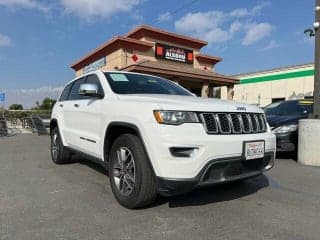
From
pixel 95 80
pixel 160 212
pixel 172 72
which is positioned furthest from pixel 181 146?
pixel 172 72

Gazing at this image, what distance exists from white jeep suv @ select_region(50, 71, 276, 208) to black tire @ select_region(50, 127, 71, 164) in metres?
1.79

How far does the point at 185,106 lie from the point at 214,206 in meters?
1.35

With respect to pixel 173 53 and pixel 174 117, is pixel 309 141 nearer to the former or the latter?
pixel 174 117

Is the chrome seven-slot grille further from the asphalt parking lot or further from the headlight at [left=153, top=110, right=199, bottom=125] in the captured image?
the asphalt parking lot

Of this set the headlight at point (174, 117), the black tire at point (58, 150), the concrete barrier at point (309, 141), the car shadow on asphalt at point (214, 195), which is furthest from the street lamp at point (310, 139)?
the black tire at point (58, 150)

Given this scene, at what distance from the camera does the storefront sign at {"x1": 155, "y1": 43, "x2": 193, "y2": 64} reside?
23969 millimetres

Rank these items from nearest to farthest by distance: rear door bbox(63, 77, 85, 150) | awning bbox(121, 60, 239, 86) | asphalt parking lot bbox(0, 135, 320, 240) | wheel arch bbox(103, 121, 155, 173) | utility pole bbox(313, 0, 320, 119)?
1. asphalt parking lot bbox(0, 135, 320, 240)
2. wheel arch bbox(103, 121, 155, 173)
3. rear door bbox(63, 77, 85, 150)
4. utility pole bbox(313, 0, 320, 119)
5. awning bbox(121, 60, 239, 86)

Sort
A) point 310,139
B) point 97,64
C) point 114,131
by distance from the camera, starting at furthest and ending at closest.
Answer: point 97,64 → point 310,139 → point 114,131

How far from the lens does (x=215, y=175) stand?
11.7 ft

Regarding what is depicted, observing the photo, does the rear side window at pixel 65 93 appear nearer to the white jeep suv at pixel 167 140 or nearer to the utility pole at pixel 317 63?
the white jeep suv at pixel 167 140

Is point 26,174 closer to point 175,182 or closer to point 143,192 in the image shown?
point 143,192

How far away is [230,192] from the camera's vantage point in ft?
15.3

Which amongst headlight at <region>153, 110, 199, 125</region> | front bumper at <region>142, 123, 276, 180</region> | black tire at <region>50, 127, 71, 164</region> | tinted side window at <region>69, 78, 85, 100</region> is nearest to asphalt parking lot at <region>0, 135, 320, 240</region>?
front bumper at <region>142, 123, 276, 180</region>

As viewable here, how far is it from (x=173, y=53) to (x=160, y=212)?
21.9 m
